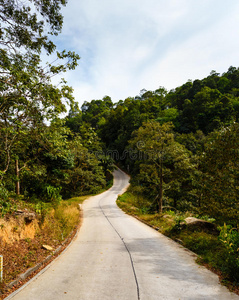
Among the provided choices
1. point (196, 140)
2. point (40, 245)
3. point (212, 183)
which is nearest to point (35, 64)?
point (40, 245)

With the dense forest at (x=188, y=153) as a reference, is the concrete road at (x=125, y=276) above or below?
below

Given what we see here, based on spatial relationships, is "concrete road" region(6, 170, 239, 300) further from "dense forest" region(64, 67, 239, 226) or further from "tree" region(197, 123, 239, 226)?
"dense forest" region(64, 67, 239, 226)

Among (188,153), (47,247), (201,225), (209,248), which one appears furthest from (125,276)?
(188,153)

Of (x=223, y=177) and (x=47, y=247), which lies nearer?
(x=223, y=177)

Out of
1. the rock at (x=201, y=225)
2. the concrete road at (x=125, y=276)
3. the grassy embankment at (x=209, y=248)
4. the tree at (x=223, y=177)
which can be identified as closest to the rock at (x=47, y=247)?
the concrete road at (x=125, y=276)

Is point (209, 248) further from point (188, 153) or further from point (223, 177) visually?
point (188, 153)

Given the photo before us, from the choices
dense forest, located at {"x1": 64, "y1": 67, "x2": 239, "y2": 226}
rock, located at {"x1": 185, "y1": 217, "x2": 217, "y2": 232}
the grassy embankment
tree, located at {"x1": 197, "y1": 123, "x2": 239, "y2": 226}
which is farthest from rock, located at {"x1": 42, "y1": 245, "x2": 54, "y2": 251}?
rock, located at {"x1": 185, "y1": 217, "x2": 217, "y2": 232}

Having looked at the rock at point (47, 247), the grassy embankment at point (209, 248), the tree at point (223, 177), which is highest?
the tree at point (223, 177)

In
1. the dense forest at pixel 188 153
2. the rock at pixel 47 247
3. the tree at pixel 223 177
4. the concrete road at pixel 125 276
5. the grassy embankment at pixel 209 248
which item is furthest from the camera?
the rock at pixel 47 247

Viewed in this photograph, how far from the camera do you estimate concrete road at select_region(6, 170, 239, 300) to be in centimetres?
418

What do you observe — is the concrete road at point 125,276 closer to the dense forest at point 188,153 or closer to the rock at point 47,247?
the rock at point 47,247

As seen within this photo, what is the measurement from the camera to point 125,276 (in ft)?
16.7

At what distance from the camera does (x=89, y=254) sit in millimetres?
7164

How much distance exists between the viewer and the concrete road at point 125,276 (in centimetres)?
418
